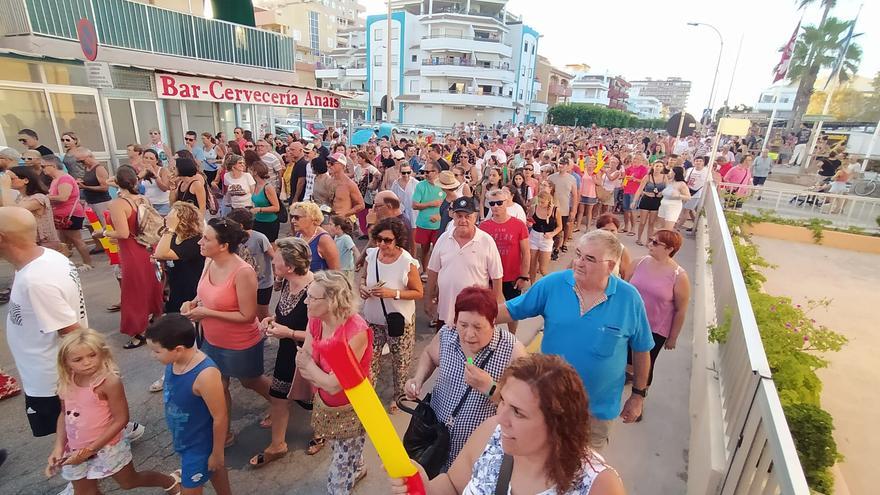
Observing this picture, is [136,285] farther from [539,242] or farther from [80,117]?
[80,117]

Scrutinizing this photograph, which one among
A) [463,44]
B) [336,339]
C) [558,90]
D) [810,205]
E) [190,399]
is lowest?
[810,205]

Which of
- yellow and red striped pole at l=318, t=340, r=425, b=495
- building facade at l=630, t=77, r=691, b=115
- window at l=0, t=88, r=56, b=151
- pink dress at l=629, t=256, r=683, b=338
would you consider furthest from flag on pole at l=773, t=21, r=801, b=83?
building facade at l=630, t=77, r=691, b=115

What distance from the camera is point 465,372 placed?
218cm

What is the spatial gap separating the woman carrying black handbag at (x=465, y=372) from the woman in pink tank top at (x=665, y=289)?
6.21 feet

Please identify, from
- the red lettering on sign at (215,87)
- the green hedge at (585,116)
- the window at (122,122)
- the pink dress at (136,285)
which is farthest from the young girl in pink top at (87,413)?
the green hedge at (585,116)

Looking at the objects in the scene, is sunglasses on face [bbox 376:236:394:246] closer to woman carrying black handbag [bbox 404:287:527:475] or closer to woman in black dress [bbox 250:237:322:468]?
woman in black dress [bbox 250:237:322:468]

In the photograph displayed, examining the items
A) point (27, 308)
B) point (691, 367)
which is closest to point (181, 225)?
point (27, 308)

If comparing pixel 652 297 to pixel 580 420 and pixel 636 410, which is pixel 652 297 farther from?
pixel 580 420

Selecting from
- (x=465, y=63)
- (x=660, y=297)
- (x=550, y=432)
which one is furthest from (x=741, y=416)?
(x=465, y=63)

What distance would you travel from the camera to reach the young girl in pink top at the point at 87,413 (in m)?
2.28

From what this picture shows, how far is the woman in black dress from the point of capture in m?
2.99

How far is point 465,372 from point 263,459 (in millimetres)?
2083

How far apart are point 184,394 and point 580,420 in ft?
6.97

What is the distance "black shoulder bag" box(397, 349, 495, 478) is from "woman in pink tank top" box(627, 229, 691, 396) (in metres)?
2.08
